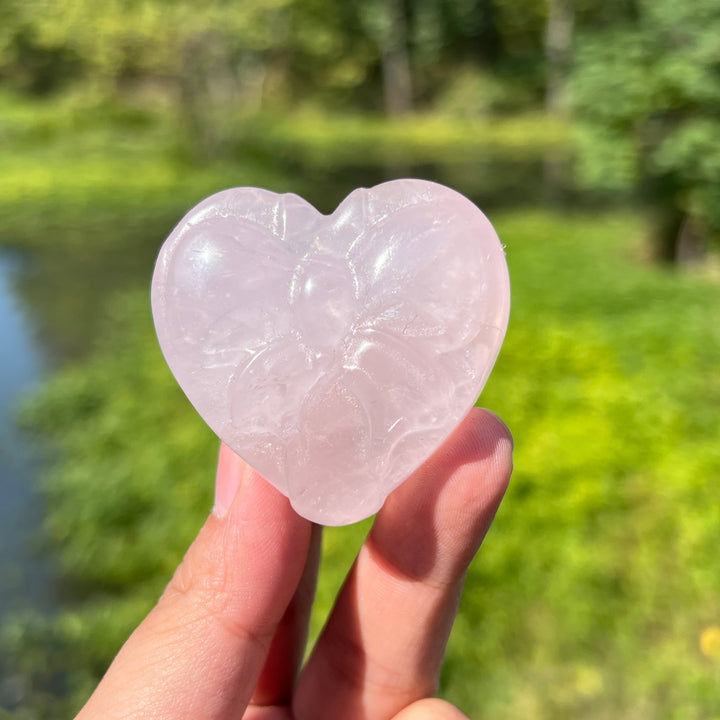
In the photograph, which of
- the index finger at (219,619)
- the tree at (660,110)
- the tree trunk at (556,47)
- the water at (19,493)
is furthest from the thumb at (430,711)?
the tree trunk at (556,47)

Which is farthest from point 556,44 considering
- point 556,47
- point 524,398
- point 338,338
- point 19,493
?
point 338,338

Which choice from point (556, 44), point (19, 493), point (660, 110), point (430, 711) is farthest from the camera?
point (556, 44)

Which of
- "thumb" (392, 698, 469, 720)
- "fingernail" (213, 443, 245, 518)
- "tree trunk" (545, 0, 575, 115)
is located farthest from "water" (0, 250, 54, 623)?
"tree trunk" (545, 0, 575, 115)

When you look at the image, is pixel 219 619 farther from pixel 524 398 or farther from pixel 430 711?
pixel 524 398

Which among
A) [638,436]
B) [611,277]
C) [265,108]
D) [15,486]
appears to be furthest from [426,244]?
A: [265,108]

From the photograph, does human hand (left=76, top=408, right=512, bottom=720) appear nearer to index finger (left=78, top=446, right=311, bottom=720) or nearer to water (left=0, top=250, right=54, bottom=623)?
index finger (left=78, top=446, right=311, bottom=720)

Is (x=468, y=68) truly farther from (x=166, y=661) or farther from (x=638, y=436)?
A: (x=166, y=661)

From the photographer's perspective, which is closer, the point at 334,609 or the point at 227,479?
the point at 227,479
